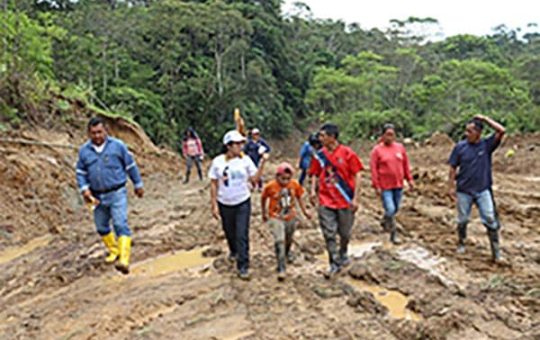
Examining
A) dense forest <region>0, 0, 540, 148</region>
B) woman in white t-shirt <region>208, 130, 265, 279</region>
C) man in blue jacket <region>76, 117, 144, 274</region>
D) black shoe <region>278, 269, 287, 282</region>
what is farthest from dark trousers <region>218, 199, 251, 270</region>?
dense forest <region>0, 0, 540, 148</region>

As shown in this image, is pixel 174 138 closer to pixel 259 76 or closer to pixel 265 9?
pixel 259 76

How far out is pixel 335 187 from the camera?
6.07m

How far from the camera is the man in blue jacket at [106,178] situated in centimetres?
616

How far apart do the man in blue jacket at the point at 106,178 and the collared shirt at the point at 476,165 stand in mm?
3830

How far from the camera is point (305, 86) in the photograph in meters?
47.2

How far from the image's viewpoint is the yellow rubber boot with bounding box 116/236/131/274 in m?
6.09

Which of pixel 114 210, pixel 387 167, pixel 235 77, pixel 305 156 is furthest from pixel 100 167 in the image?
pixel 235 77

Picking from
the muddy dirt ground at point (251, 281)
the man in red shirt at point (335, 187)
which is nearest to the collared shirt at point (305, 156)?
the muddy dirt ground at point (251, 281)

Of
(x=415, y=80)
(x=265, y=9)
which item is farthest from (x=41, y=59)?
(x=415, y=80)

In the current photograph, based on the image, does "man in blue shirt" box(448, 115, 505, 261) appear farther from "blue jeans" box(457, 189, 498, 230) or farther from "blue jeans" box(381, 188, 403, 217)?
"blue jeans" box(381, 188, 403, 217)

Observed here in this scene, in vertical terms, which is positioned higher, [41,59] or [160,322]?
[41,59]

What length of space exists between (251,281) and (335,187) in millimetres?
1362

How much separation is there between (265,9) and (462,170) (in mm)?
38555

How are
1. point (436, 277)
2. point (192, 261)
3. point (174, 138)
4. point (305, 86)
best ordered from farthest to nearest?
point (305, 86), point (174, 138), point (192, 261), point (436, 277)
